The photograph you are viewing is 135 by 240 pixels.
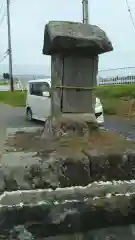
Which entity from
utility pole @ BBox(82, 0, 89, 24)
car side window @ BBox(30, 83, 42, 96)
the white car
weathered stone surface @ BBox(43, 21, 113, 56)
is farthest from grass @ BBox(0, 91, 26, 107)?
weathered stone surface @ BBox(43, 21, 113, 56)

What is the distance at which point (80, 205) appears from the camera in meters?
3.14

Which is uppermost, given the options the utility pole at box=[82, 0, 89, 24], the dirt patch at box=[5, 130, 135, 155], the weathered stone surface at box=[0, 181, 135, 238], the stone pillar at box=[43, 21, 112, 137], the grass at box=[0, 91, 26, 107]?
the utility pole at box=[82, 0, 89, 24]

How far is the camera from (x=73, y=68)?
3826 mm

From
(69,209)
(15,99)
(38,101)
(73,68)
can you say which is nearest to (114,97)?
(38,101)

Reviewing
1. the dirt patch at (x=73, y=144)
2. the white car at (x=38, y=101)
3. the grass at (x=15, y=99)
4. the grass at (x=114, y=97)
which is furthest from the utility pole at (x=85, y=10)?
the grass at (x=15, y=99)

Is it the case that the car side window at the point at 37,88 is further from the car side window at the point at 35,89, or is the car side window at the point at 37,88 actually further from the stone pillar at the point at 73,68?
the stone pillar at the point at 73,68

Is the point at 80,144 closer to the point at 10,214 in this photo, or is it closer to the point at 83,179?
the point at 83,179

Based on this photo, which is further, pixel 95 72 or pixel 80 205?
pixel 95 72

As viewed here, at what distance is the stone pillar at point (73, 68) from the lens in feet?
11.7

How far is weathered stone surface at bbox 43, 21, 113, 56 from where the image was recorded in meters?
3.52

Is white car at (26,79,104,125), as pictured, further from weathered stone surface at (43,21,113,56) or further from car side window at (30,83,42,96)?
weathered stone surface at (43,21,113,56)

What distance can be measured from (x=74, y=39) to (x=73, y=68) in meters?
0.39

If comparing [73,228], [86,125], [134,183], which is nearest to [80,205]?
[73,228]

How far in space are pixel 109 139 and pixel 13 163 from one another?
127 centimetres
